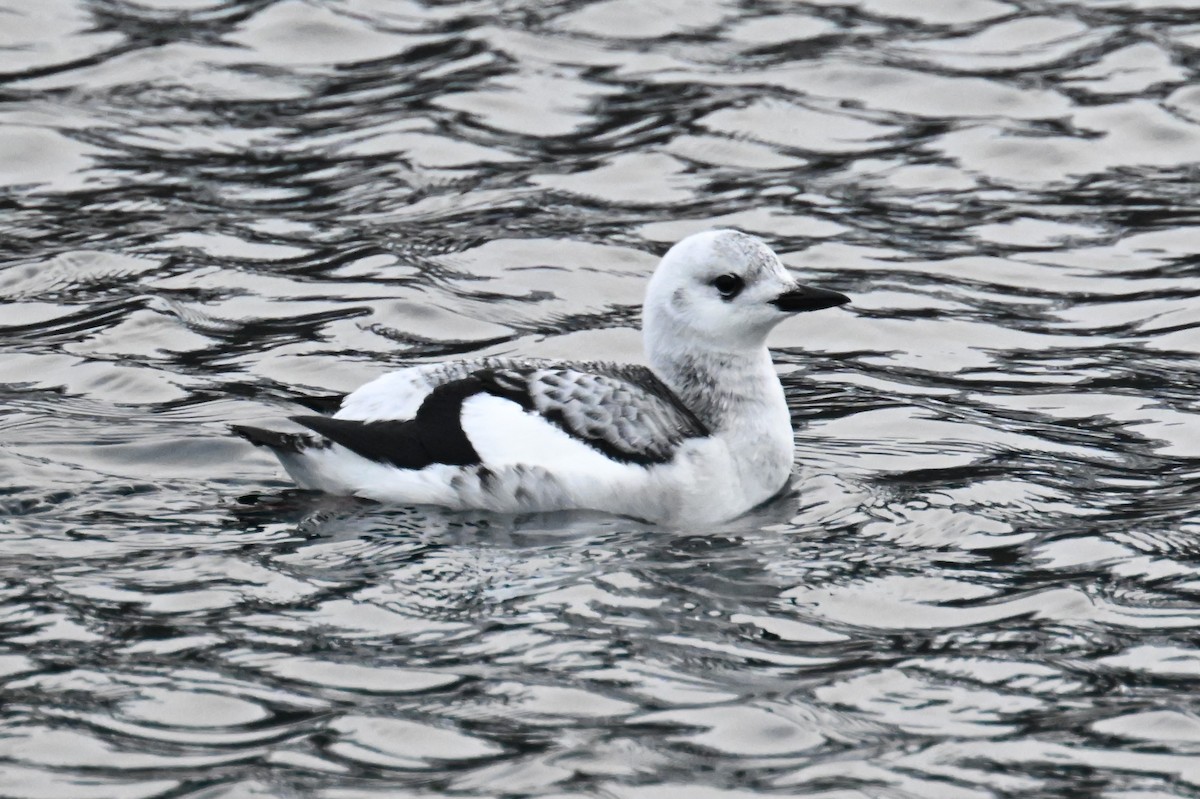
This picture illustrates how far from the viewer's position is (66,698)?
20.1ft

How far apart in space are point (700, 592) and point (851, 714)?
1.17 metres

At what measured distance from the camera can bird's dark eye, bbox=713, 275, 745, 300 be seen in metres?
8.40

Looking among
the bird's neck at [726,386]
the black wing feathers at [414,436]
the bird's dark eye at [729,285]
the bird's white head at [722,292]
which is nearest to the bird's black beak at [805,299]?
the bird's white head at [722,292]

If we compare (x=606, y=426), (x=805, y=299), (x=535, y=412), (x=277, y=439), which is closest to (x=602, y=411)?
(x=606, y=426)

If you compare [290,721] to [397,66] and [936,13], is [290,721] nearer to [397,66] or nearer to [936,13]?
[397,66]

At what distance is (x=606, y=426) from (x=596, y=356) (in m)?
2.23

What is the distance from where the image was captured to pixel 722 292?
27.7 feet

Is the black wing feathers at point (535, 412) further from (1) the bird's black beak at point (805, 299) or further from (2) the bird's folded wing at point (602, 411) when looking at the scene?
(1) the bird's black beak at point (805, 299)

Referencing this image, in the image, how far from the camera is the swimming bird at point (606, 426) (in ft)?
25.7

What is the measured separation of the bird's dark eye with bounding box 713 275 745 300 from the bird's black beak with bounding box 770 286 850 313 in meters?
0.15

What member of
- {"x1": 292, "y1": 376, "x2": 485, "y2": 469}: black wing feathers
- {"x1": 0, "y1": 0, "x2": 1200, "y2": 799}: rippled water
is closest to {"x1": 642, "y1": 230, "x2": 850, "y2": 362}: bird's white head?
{"x1": 0, "y1": 0, "x2": 1200, "y2": 799}: rippled water

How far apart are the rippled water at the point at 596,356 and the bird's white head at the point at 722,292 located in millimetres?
738

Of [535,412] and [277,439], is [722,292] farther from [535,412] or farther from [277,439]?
[277,439]

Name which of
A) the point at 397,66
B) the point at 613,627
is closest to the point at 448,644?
the point at 613,627
